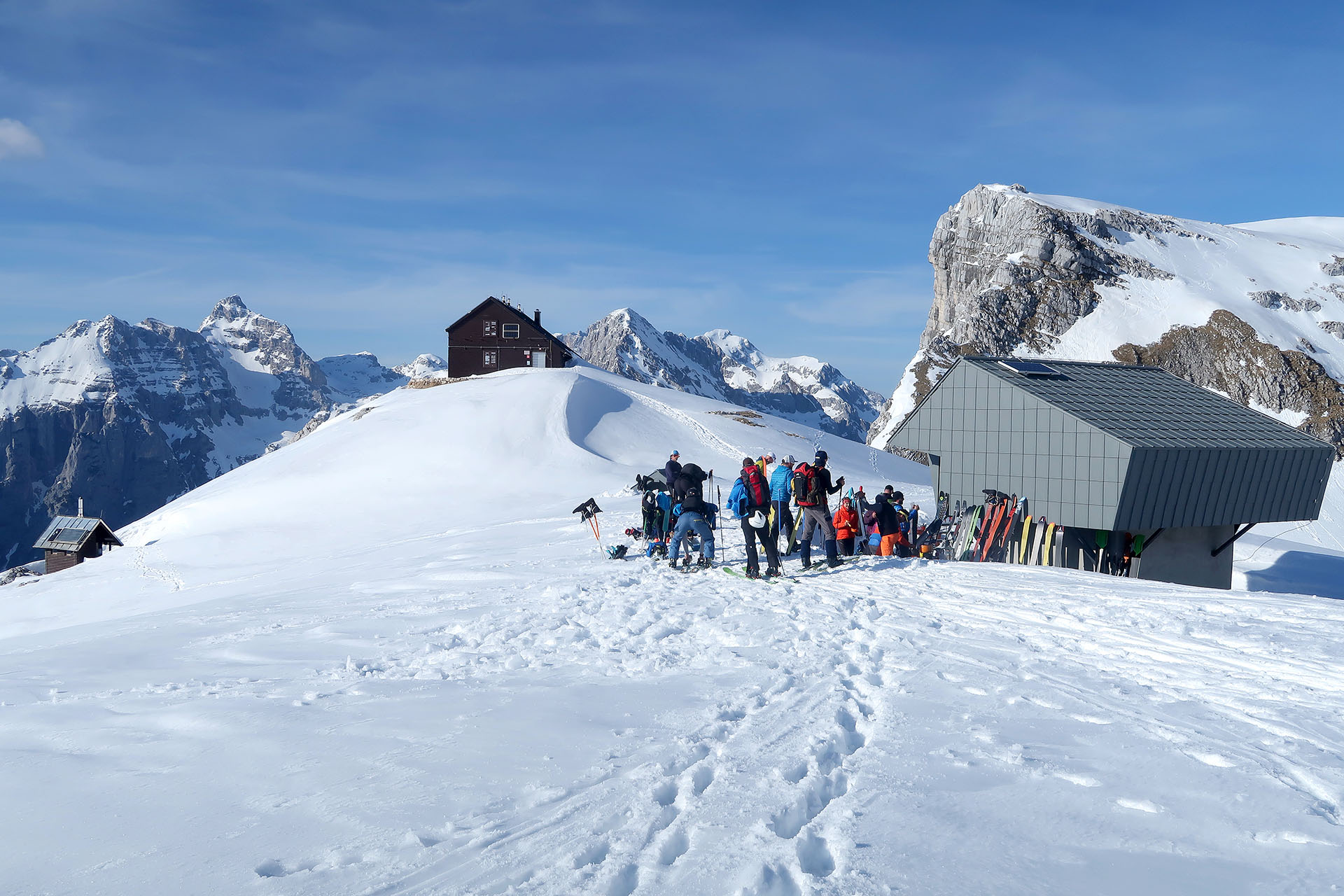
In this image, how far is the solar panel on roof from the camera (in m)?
21.8

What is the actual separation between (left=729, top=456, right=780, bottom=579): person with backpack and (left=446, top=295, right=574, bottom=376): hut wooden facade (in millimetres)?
59211

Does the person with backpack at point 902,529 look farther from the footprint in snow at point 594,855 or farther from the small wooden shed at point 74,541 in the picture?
the small wooden shed at point 74,541

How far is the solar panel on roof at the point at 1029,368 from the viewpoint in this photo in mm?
21812

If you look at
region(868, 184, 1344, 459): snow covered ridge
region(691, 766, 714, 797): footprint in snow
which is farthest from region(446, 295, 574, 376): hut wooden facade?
region(691, 766, 714, 797): footprint in snow

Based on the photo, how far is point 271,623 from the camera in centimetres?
1074

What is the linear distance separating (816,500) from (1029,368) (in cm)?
1119

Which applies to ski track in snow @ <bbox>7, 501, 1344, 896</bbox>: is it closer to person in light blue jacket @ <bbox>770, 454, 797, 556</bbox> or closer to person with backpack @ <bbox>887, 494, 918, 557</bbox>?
person in light blue jacket @ <bbox>770, 454, 797, 556</bbox>

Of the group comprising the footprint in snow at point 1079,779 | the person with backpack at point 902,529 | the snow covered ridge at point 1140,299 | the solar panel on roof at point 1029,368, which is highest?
the snow covered ridge at point 1140,299

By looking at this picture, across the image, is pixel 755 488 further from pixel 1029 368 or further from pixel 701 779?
pixel 1029 368

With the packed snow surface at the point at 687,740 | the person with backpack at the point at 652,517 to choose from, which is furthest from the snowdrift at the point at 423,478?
the packed snow surface at the point at 687,740

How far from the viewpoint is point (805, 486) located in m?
14.7

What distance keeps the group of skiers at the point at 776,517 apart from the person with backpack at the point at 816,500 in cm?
1

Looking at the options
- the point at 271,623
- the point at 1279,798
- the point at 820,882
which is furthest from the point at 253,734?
the point at 1279,798

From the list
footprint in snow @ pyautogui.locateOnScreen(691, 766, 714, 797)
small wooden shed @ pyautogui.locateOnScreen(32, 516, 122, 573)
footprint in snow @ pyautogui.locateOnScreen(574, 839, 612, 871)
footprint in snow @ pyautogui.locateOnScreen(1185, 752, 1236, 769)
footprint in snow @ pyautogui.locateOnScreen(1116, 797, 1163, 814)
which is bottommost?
small wooden shed @ pyautogui.locateOnScreen(32, 516, 122, 573)
